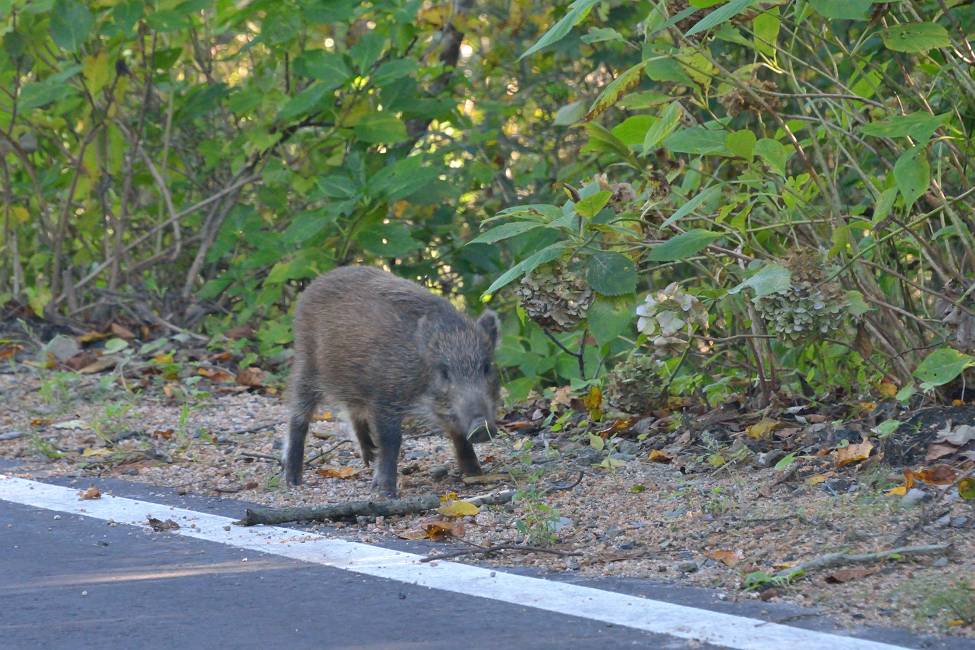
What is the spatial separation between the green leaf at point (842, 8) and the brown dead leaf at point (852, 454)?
1.51 meters

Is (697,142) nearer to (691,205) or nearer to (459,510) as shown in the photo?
(691,205)

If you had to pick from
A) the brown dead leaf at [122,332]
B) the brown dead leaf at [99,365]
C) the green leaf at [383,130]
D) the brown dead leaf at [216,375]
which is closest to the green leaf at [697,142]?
the green leaf at [383,130]

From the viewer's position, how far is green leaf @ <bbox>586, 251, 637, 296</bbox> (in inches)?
198

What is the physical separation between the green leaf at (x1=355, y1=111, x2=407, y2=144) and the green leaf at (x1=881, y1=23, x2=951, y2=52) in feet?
12.6

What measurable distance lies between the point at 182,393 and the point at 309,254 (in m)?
1.04

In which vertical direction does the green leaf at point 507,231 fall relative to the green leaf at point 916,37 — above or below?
below

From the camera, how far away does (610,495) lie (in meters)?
4.91

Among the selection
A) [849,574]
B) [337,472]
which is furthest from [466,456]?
[849,574]

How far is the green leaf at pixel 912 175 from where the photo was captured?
4402 millimetres

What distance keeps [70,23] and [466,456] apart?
3983mm

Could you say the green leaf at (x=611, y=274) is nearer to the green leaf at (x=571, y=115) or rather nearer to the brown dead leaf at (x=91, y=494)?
the green leaf at (x=571, y=115)

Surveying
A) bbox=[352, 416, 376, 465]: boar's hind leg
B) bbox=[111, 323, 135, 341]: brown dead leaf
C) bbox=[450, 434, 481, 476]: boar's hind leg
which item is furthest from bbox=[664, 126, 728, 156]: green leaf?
bbox=[111, 323, 135, 341]: brown dead leaf

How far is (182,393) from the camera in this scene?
293 inches

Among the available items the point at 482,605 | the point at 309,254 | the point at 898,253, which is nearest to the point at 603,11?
the point at 898,253
